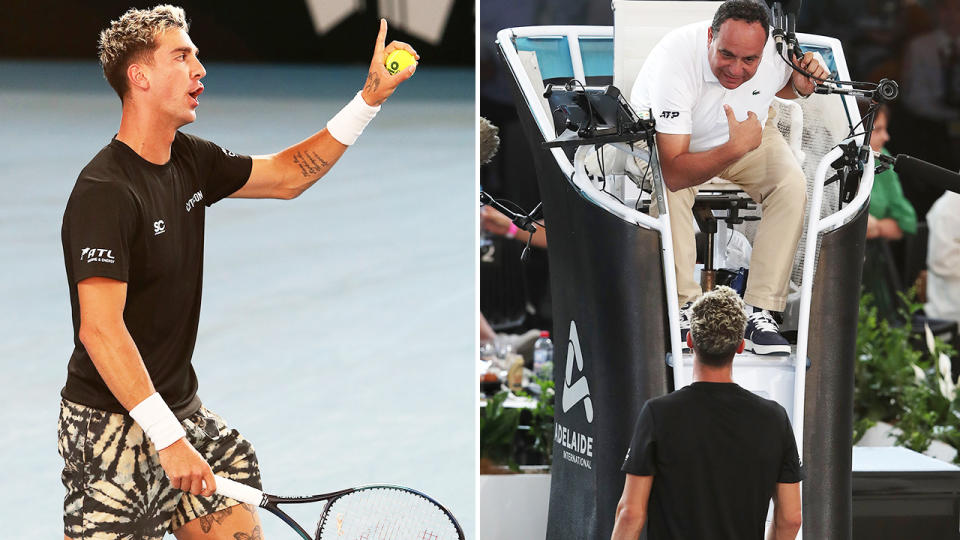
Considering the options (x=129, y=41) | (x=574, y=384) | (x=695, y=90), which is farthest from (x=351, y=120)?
(x=574, y=384)

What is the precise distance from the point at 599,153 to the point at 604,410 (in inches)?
27.9

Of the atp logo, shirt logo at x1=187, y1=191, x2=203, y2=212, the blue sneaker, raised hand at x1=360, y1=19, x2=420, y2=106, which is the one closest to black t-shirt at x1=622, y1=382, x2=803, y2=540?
the blue sneaker

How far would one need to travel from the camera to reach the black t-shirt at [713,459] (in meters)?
2.64

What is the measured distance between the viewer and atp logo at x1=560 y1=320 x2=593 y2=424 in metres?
3.35

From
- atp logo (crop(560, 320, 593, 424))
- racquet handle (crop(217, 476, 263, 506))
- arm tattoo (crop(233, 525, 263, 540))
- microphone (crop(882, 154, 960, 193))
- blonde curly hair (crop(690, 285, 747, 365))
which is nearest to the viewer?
racquet handle (crop(217, 476, 263, 506))

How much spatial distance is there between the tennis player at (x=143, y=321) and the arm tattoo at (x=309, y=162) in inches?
10.8

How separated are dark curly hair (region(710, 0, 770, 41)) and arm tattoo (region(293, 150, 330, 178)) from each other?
42.0 inches

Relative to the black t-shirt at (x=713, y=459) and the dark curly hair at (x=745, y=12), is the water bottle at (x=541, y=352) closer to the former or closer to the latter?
the dark curly hair at (x=745, y=12)

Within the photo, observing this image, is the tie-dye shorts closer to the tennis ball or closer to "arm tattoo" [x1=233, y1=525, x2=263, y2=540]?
"arm tattoo" [x1=233, y1=525, x2=263, y2=540]

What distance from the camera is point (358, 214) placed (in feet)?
32.2

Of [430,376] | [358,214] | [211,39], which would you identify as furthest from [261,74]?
[430,376]

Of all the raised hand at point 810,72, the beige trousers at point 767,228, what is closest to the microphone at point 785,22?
the raised hand at point 810,72

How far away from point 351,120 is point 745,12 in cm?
101

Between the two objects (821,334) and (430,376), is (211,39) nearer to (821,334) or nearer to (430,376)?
(430,376)
